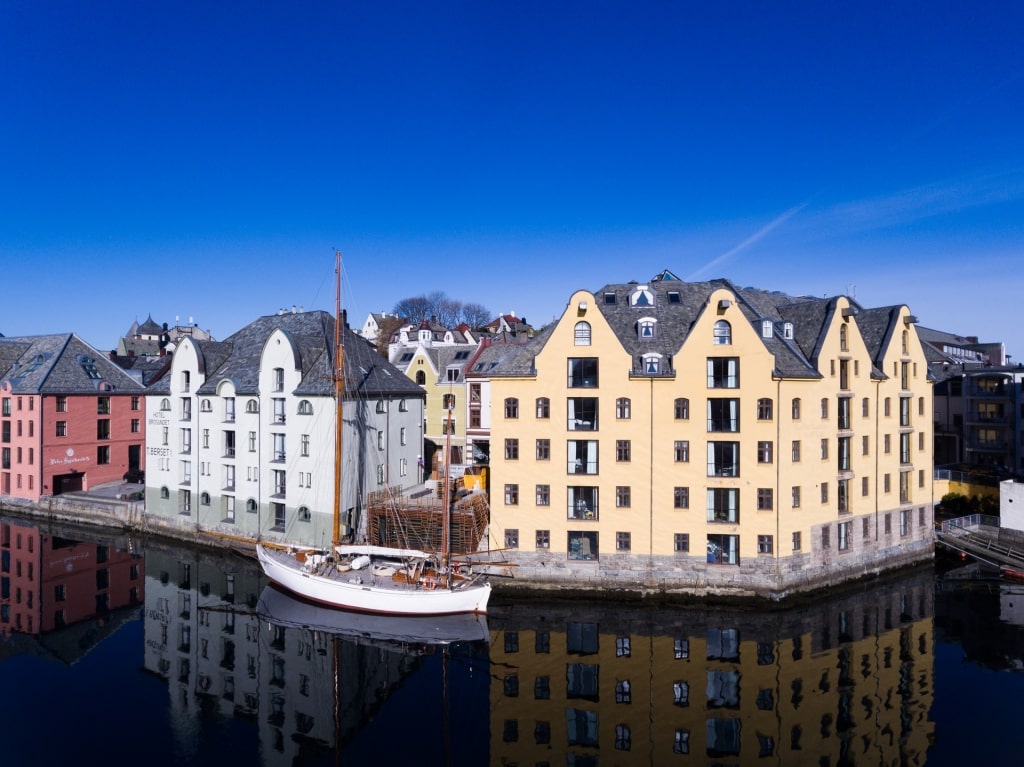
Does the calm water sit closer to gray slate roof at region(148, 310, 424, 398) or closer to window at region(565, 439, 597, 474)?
window at region(565, 439, 597, 474)

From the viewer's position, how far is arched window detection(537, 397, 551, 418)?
41500mm

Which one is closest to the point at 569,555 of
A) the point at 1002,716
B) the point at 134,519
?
the point at 1002,716

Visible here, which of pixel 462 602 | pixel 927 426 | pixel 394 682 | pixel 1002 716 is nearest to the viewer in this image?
pixel 1002 716

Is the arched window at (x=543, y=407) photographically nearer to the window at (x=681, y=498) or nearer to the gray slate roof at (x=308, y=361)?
the window at (x=681, y=498)

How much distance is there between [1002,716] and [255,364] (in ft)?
168

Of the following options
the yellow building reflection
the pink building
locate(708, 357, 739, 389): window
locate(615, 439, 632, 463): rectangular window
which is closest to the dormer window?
locate(708, 357, 739, 389): window

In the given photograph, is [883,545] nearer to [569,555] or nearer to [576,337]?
[569,555]

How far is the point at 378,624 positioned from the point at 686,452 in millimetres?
20589

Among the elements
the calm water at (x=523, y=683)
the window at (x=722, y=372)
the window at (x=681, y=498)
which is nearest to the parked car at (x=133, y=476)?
the calm water at (x=523, y=683)

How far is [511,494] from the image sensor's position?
136 ft

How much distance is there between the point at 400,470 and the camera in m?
55.1

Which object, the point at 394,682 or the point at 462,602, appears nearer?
the point at 394,682

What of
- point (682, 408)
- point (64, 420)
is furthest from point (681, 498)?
point (64, 420)

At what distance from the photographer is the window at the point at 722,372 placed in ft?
130
